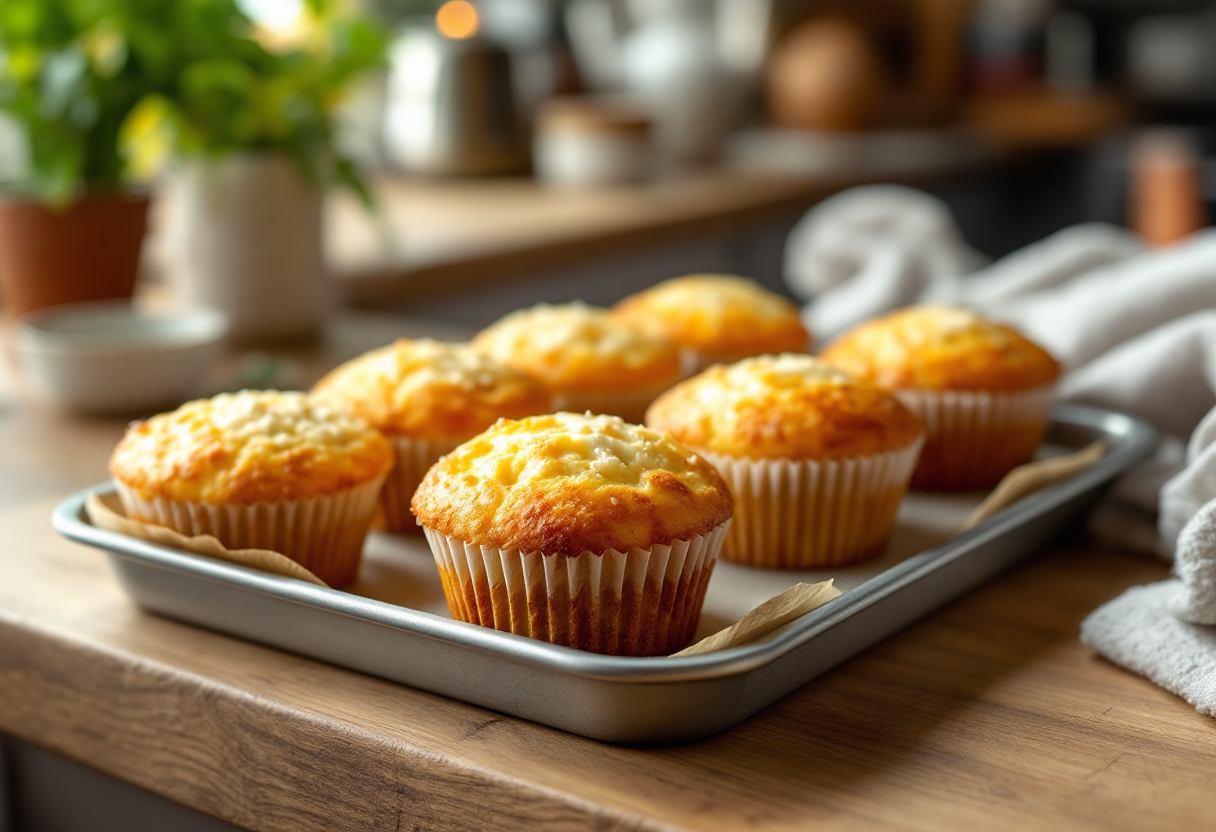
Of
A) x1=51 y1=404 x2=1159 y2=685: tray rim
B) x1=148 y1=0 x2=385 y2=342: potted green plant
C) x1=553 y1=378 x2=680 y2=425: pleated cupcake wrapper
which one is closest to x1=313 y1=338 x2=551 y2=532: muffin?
x1=553 y1=378 x2=680 y2=425: pleated cupcake wrapper

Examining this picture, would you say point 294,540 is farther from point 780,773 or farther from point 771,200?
point 771,200

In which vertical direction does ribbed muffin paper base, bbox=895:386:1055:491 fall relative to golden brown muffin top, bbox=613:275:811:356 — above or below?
below

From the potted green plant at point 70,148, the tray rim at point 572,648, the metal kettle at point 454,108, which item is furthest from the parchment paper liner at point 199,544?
the metal kettle at point 454,108

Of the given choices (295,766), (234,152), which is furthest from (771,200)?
(295,766)

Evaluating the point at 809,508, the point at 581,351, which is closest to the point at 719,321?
the point at 581,351

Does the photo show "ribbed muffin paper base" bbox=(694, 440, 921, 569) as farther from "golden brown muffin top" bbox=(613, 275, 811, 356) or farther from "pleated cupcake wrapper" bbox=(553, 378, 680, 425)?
"golden brown muffin top" bbox=(613, 275, 811, 356)

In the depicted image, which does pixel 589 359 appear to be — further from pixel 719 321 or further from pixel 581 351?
pixel 719 321

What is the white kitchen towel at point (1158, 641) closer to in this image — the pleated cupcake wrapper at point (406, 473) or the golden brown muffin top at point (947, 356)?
the golden brown muffin top at point (947, 356)
